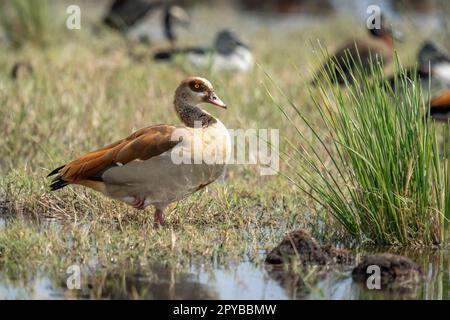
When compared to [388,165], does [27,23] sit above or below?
above

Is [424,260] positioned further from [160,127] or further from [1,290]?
[1,290]

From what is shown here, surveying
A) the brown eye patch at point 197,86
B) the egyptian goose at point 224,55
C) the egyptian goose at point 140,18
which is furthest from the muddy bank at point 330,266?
the egyptian goose at point 140,18

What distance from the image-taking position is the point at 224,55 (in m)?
13.4

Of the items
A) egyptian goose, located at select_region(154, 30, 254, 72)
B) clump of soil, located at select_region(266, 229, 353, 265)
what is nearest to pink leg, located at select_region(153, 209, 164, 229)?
clump of soil, located at select_region(266, 229, 353, 265)

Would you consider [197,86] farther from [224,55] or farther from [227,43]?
Answer: [227,43]

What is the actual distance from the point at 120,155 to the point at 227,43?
7897 millimetres

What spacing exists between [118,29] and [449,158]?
998 cm

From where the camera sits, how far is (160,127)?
6133mm

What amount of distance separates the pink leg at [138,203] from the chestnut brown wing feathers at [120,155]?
26cm

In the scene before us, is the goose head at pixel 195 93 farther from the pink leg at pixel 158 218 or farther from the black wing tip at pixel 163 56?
the black wing tip at pixel 163 56

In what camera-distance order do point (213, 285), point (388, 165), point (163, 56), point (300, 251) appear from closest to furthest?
point (213, 285) < point (300, 251) < point (388, 165) < point (163, 56)

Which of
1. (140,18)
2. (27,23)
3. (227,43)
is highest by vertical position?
(140,18)

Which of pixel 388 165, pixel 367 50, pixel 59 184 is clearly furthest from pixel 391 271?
pixel 367 50

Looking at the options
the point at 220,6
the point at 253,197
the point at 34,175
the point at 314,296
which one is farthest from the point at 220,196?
the point at 220,6
